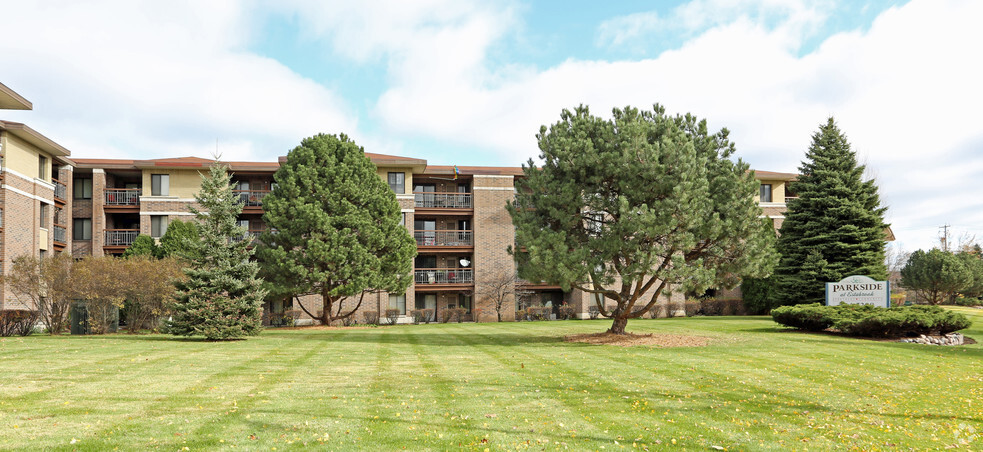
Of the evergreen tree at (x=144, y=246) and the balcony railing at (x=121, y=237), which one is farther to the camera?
the balcony railing at (x=121, y=237)

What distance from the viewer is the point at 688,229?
755 inches

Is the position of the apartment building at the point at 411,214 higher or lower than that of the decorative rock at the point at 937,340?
higher

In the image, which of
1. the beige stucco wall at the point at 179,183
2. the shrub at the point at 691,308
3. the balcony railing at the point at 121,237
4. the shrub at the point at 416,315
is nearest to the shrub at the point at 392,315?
the shrub at the point at 416,315

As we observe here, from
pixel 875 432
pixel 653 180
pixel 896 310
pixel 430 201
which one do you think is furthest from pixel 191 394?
pixel 430 201

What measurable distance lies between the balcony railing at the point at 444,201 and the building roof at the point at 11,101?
84.4 feet

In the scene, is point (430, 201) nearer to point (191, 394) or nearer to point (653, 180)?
point (653, 180)

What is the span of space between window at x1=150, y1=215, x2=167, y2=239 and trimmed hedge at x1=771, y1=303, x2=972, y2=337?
A: 34979mm

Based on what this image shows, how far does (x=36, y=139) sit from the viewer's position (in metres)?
31.1

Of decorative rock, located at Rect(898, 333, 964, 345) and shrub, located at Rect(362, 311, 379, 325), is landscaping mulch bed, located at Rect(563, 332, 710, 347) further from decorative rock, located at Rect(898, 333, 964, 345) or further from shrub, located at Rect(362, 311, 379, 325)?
shrub, located at Rect(362, 311, 379, 325)

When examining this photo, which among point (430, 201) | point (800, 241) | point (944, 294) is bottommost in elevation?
point (944, 294)

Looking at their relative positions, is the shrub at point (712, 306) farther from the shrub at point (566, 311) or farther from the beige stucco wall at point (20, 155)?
the beige stucco wall at point (20, 155)

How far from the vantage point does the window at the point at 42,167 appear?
33.6m

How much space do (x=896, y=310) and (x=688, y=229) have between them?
29.4 feet

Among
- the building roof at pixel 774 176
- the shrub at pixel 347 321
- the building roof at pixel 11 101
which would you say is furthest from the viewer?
the building roof at pixel 774 176
